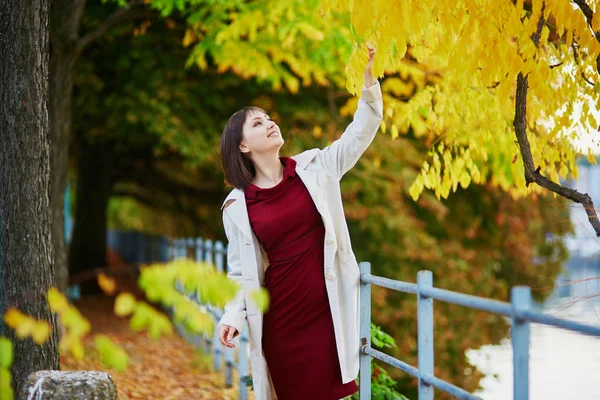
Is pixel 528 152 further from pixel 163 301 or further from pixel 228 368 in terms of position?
pixel 228 368

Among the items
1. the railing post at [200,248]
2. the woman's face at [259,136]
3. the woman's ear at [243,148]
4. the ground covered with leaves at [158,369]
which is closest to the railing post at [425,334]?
the woman's face at [259,136]

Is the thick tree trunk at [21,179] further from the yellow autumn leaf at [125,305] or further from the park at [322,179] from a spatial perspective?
the yellow autumn leaf at [125,305]

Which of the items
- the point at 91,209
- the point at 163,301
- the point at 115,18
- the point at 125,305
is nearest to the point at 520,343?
the point at 163,301

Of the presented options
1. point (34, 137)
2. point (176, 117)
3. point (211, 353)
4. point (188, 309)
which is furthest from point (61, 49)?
point (188, 309)

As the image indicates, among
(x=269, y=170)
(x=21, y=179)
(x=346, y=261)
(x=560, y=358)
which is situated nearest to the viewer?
(x=346, y=261)

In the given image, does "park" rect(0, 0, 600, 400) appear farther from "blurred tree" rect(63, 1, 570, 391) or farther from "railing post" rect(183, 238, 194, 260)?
"railing post" rect(183, 238, 194, 260)

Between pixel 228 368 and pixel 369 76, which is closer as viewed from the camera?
pixel 369 76

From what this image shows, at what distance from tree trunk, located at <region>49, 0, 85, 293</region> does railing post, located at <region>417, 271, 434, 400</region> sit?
6562mm

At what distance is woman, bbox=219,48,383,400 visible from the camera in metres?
4.02

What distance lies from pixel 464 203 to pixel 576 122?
9.73 metres

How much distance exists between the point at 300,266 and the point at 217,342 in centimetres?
518

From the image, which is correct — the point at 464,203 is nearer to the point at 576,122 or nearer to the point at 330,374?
the point at 576,122

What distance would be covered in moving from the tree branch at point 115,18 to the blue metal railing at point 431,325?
6087mm

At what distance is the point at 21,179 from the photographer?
4.86m
